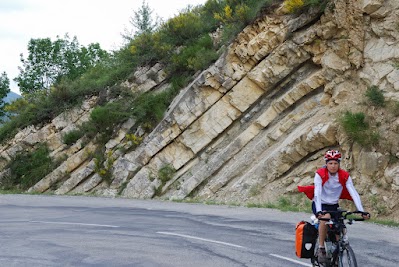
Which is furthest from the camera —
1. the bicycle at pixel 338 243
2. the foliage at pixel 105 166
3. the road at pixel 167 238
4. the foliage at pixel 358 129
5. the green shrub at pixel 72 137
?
the green shrub at pixel 72 137

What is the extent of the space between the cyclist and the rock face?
25.2 ft

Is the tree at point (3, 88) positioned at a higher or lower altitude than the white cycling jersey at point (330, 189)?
higher

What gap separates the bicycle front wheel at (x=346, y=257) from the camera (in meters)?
5.62

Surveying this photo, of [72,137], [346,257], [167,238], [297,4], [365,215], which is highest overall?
[297,4]

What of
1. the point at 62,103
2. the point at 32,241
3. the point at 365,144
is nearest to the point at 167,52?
the point at 62,103

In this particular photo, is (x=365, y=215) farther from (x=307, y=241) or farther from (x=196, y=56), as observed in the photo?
(x=196, y=56)

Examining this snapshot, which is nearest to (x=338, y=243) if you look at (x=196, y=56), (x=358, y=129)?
(x=358, y=129)

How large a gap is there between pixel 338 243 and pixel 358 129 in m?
9.82

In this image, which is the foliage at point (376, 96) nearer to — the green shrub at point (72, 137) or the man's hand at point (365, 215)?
the man's hand at point (365, 215)

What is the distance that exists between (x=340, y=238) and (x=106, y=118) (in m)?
21.4

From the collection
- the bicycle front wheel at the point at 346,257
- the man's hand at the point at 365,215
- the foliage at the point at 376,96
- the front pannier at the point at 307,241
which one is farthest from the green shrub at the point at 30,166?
the man's hand at the point at 365,215

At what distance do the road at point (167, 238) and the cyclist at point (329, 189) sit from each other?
1.49 metres

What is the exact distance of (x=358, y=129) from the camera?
15008mm

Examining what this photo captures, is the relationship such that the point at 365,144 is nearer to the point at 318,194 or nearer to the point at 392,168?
the point at 392,168
